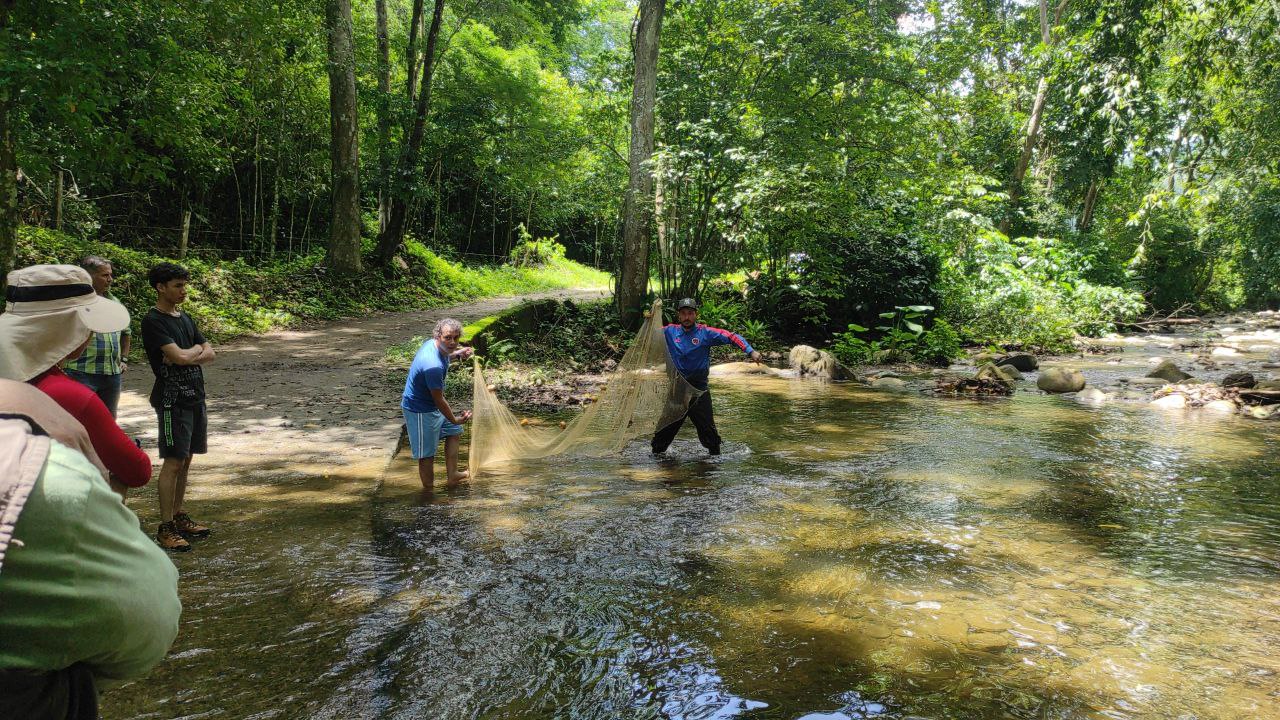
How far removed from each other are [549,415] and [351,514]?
3.82 meters

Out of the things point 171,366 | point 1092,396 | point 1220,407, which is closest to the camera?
point 171,366

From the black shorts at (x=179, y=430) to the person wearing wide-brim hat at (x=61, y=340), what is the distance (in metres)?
2.15

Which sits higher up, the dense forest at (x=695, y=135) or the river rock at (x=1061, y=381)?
the dense forest at (x=695, y=135)

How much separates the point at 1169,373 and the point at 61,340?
44.1ft

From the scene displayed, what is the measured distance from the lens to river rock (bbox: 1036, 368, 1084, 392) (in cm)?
1067

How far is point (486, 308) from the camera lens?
16.4 metres

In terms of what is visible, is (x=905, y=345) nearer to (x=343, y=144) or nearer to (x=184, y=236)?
(x=343, y=144)

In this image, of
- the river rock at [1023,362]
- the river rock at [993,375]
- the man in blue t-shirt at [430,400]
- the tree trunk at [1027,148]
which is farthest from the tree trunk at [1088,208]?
the man in blue t-shirt at [430,400]

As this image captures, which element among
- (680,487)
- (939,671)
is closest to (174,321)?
(680,487)

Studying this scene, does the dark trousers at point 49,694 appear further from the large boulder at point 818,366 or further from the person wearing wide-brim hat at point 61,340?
the large boulder at point 818,366

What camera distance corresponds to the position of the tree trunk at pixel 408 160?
15805mm

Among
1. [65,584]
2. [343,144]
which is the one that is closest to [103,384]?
[65,584]

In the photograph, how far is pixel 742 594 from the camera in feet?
12.3

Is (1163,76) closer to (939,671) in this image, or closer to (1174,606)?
(1174,606)
